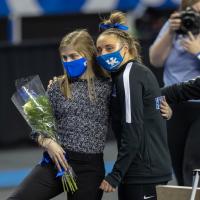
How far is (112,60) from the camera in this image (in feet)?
16.9

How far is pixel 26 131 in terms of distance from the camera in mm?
12148

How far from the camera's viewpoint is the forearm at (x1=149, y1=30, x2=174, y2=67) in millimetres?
6508

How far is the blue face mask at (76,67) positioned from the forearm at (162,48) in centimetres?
143

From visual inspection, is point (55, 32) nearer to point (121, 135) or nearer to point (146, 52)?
point (146, 52)

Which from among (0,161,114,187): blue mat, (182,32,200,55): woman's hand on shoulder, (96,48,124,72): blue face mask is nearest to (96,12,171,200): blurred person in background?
(96,48,124,72): blue face mask

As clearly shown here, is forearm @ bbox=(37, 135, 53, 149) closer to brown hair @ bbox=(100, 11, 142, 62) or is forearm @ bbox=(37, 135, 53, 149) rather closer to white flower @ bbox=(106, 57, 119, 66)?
white flower @ bbox=(106, 57, 119, 66)

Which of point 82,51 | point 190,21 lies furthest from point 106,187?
point 190,21

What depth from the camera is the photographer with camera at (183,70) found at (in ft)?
20.8

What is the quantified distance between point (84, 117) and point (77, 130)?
0.09 meters

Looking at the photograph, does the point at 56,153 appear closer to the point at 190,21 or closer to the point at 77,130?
the point at 77,130

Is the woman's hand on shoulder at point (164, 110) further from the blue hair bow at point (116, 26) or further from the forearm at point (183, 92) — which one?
the blue hair bow at point (116, 26)

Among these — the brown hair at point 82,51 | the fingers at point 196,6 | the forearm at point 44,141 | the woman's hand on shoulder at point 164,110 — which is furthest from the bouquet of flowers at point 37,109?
the fingers at point 196,6

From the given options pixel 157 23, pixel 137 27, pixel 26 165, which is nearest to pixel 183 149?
pixel 26 165

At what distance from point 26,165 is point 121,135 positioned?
6061mm
